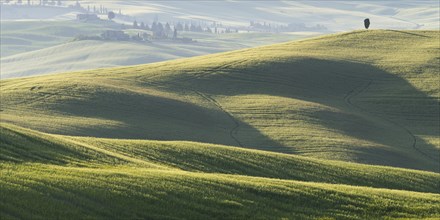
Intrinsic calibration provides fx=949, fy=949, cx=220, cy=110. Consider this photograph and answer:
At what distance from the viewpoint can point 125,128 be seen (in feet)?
235

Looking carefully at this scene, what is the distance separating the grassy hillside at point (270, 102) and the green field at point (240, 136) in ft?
0.57

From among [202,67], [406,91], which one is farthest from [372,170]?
[202,67]

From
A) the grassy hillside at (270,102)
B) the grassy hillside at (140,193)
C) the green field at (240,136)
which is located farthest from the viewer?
the grassy hillside at (270,102)

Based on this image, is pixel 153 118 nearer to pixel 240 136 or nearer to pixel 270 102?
pixel 240 136

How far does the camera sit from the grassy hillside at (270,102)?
7194 centimetres

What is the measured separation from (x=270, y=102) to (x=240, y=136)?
12.9 metres

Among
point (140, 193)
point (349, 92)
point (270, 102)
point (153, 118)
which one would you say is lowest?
point (153, 118)

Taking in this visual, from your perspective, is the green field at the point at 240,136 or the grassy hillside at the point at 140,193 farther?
the green field at the point at 240,136

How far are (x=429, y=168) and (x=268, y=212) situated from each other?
142ft

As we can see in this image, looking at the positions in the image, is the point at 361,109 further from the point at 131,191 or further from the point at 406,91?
the point at 131,191

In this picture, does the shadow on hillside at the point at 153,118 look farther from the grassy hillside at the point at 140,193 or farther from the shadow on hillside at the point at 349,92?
the grassy hillside at the point at 140,193

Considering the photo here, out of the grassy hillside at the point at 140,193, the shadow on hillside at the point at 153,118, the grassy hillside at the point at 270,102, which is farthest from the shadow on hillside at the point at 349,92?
the grassy hillside at the point at 140,193

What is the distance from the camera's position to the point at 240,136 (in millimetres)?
74812

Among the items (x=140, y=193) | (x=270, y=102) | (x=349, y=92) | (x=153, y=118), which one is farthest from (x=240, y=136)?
(x=140, y=193)
